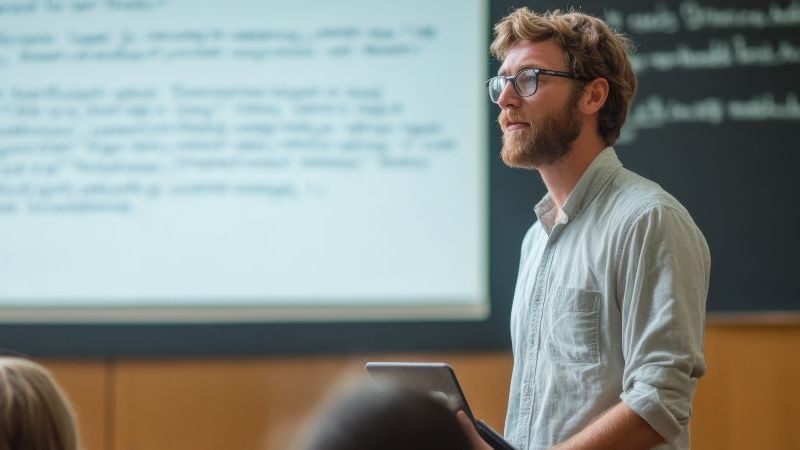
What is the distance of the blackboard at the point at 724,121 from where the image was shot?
3598mm

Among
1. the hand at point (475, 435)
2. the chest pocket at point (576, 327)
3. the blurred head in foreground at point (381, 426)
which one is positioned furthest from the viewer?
the chest pocket at point (576, 327)

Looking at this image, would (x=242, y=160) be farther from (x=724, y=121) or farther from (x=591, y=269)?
(x=591, y=269)

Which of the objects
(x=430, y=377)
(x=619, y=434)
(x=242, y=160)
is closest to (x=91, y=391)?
(x=242, y=160)

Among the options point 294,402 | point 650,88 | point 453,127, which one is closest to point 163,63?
point 453,127

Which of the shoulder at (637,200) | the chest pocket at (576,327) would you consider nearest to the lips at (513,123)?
the shoulder at (637,200)

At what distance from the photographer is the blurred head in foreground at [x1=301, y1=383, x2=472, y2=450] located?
914 millimetres

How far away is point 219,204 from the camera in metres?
3.66

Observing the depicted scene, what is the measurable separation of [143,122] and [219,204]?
1.30 ft

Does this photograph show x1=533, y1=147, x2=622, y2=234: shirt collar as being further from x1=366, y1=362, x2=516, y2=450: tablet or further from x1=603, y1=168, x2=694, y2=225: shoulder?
x1=366, y1=362, x2=516, y2=450: tablet

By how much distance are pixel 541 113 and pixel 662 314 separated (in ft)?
1.74

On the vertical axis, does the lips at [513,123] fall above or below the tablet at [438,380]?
above

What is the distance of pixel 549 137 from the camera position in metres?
2.20

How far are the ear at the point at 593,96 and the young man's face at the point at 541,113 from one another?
2 cm

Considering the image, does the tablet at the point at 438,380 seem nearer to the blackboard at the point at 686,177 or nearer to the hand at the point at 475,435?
the hand at the point at 475,435
